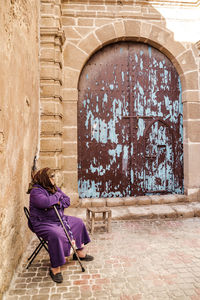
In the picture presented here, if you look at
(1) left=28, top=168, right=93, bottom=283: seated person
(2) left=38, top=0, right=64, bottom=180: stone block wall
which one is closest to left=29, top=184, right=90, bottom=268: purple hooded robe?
(1) left=28, top=168, right=93, bottom=283: seated person

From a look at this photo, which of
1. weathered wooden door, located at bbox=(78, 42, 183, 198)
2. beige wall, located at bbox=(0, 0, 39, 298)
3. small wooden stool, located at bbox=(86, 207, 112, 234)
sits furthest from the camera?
weathered wooden door, located at bbox=(78, 42, 183, 198)

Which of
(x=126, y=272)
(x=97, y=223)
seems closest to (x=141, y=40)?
(x=97, y=223)

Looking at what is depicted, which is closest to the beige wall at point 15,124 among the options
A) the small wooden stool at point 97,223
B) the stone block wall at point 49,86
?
the stone block wall at point 49,86

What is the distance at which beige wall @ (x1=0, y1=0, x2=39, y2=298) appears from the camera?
7.14 ft

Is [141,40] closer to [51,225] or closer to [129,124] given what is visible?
[129,124]

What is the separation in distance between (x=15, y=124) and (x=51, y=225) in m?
1.18

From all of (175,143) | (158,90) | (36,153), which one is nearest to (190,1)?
(158,90)

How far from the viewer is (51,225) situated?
2.61m

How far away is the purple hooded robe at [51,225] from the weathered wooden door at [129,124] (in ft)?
7.33

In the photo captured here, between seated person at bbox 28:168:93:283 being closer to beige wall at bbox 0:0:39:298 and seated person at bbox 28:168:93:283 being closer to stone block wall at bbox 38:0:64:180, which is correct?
beige wall at bbox 0:0:39:298

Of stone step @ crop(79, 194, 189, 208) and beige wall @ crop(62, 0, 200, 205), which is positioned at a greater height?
beige wall @ crop(62, 0, 200, 205)

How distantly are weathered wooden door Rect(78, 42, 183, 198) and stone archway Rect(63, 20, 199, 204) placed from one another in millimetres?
184

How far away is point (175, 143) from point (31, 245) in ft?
11.5

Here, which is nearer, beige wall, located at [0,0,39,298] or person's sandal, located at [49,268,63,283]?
beige wall, located at [0,0,39,298]
